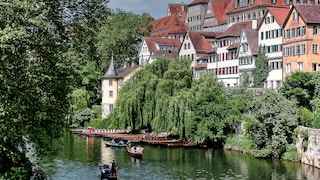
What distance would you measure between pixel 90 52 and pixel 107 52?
7090 centimetres

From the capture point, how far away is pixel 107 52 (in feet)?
288

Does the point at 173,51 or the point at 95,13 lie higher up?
the point at 173,51

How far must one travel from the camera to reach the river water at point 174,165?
106 feet

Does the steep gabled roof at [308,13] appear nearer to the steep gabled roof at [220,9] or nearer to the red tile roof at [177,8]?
the steep gabled roof at [220,9]

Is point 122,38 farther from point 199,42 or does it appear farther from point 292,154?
point 292,154

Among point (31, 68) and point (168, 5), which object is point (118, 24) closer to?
point (168, 5)

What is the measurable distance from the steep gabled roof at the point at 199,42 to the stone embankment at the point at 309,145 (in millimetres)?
39511

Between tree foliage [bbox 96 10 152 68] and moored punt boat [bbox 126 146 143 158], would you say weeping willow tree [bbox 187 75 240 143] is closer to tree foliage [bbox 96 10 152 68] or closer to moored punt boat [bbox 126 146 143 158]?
moored punt boat [bbox 126 146 143 158]

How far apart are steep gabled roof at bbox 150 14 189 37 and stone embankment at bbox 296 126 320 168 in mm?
67185

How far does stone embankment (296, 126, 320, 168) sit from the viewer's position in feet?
117

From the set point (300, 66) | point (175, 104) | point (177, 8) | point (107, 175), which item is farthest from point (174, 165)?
point (177, 8)

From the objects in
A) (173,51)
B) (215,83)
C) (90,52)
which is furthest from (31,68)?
(173,51)

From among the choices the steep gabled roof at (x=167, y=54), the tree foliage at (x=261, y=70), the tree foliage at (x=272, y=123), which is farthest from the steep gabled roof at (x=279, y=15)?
the steep gabled roof at (x=167, y=54)

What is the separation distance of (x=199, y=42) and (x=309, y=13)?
2658 centimetres
